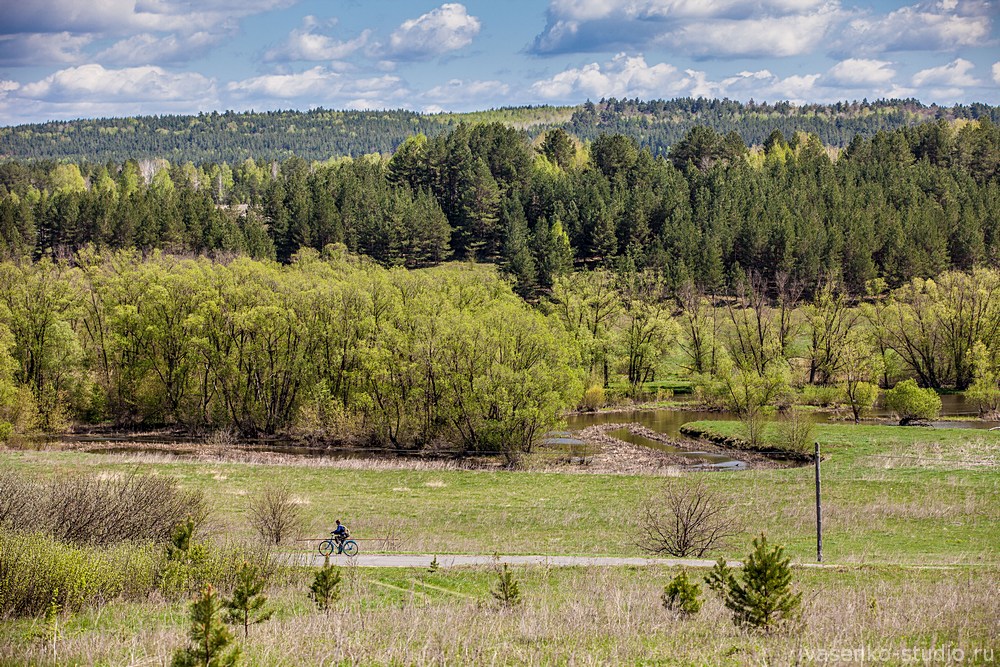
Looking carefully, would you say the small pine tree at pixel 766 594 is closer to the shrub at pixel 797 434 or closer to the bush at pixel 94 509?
the bush at pixel 94 509

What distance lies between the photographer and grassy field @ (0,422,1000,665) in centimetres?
1220

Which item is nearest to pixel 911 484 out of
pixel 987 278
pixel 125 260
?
pixel 987 278

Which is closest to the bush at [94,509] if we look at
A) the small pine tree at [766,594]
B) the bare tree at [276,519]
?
the bare tree at [276,519]

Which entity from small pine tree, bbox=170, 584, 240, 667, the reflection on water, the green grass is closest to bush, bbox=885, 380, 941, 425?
the green grass

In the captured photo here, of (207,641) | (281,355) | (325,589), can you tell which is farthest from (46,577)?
(281,355)

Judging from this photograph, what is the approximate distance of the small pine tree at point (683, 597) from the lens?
49.0 ft

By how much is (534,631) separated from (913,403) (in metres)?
48.7

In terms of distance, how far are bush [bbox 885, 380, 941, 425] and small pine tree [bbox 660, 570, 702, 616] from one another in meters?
45.3

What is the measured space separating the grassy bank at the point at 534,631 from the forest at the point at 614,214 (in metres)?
65.1

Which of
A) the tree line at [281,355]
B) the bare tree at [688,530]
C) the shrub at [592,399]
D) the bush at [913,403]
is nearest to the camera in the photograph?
the bare tree at [688,530]

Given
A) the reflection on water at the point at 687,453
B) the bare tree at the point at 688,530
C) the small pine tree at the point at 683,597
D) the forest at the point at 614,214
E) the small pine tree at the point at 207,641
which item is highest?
the forest at the point at 614,214

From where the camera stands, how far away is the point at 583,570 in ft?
70.1

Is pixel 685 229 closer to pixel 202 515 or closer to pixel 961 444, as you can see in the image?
pixel 961 444

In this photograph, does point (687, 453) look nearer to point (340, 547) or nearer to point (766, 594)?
point (340, 547)
